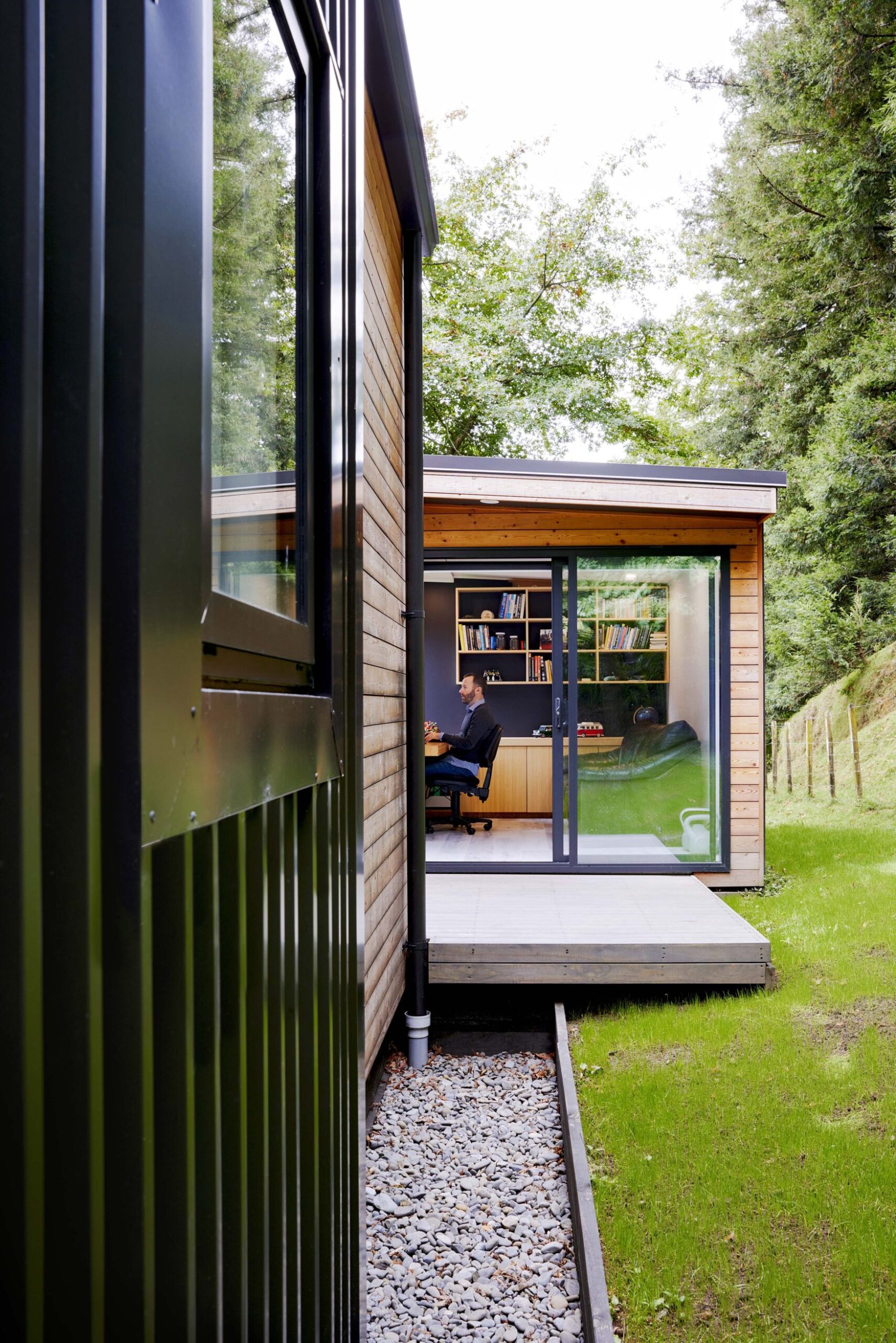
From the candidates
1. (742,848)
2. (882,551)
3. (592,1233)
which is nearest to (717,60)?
(882,551)

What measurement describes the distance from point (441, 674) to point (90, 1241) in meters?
8.98

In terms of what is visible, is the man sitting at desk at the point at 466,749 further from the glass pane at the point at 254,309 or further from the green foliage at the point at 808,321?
the green foliage at the point at 808,321

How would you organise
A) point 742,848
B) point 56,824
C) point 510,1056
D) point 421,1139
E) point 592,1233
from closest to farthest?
point 56,824
point 592,1233
point 421,1139
point 510,1056
point 742,848

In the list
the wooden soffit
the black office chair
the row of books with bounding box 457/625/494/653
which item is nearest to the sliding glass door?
the wooden soffit

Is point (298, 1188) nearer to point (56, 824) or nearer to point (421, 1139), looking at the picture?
point (56, 824)

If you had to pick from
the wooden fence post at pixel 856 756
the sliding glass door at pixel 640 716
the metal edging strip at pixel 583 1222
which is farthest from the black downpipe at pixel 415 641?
the wooden fence post at pixel 856 756

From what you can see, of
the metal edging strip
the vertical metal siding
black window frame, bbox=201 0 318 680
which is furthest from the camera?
the metal edging strip

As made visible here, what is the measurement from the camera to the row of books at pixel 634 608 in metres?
6.11

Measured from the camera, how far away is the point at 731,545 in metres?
6.05

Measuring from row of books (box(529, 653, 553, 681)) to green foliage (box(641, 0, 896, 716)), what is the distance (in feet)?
14.2

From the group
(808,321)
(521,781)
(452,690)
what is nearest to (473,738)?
(521,781)

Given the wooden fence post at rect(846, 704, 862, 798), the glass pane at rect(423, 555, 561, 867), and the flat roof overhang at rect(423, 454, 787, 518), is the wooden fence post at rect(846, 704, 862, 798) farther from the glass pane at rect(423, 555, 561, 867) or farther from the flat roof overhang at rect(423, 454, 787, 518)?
the flat roof overhang at rect(423, 454, 787, 518)

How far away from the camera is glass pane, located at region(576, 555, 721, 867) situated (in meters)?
6.05

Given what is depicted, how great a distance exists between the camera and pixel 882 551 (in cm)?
1128
